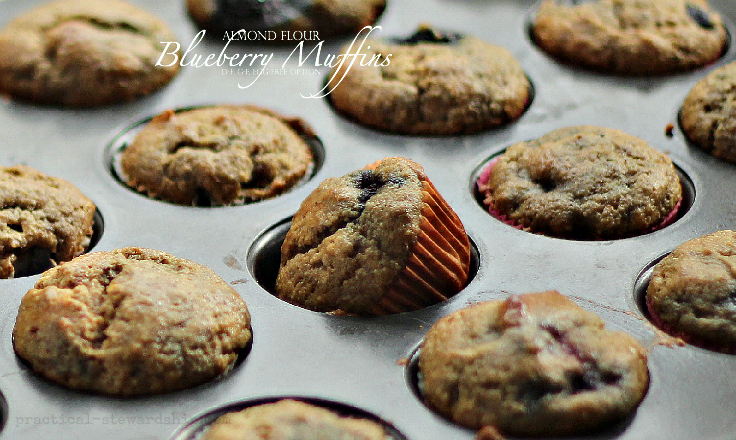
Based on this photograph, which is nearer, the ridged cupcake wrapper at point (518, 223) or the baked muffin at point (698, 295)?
the baked muffin at point (698, 295)

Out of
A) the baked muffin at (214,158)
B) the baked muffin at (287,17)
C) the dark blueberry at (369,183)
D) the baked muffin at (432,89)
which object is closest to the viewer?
the dark blueberry at (369,183)

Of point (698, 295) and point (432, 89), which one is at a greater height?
point (698, 295)

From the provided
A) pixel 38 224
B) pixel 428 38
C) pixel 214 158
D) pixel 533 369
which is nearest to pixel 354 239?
pixel 533 369

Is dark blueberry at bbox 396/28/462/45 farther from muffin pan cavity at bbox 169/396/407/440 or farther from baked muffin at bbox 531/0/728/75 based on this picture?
muffin pan cavity at bbox 169/396/407/440

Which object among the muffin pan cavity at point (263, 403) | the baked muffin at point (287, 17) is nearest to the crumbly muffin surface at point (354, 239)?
the muffin pan cavity at point (263, 403)

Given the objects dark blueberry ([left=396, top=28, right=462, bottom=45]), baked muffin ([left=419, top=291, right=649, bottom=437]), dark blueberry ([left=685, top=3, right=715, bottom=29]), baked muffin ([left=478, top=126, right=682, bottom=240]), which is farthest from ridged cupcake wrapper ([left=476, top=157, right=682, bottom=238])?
dark blueberry ([left=685, top=3, right=715, bottom=29])

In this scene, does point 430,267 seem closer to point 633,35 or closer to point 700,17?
point 633,35

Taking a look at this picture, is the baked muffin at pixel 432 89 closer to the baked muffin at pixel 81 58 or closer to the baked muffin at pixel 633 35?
the baked muffin at pixel 633 35
